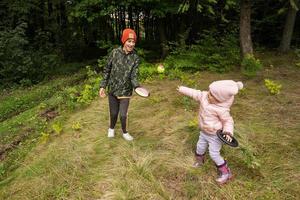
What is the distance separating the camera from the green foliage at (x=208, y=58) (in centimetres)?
940

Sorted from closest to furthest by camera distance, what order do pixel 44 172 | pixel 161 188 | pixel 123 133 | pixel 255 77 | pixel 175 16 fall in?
pixel 161 188 → pixel 44 172 → pixel 123 133 → pixel 255 77 → pixel 175 16

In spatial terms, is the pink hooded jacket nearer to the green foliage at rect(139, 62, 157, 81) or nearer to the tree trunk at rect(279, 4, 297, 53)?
the green foliage at rect(139, 62, 157, 81)

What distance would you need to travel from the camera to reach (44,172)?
16.4 feet

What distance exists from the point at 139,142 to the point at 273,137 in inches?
85.3

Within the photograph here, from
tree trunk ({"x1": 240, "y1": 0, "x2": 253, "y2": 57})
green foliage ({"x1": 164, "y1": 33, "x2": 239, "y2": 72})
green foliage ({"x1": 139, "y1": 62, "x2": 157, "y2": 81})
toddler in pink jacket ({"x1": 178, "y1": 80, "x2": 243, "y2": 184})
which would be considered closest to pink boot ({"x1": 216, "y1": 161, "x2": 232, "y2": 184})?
toddler in pink jacket ({"x1": 178, "y1": 80, "x2": 243, "y2": 184})

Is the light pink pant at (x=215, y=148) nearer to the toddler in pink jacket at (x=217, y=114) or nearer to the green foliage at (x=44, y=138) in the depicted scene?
the toddler in pink jacket at (x=217, y=114)

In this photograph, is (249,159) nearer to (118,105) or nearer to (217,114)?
(217,114)

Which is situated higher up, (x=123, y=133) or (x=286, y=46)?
(x=286, y=46)

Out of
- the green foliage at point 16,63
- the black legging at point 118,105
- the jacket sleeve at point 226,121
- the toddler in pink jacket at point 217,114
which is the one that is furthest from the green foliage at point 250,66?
the green foliage at point 16,63

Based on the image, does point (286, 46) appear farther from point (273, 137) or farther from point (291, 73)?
point (273, 137)

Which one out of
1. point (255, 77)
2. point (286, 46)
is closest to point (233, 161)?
point (255, 77)

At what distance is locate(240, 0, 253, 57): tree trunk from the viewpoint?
876 centimetres

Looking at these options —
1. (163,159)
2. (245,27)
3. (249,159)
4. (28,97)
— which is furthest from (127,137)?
(28,97)

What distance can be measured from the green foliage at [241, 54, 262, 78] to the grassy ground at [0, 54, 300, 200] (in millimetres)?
1412
